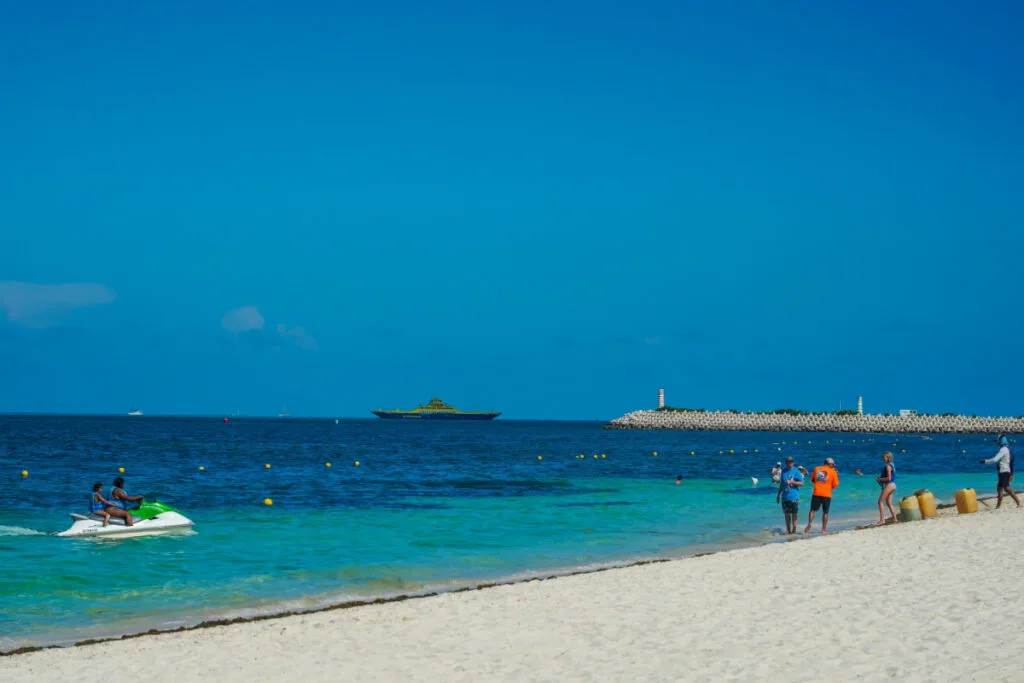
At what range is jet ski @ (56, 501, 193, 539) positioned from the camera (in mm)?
22312

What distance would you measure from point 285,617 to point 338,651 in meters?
2.88

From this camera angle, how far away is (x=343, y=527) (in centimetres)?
2566

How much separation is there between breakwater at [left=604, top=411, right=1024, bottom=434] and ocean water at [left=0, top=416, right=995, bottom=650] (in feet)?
218

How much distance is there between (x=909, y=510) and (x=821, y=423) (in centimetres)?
10760

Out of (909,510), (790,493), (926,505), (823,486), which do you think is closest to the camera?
(823,486)

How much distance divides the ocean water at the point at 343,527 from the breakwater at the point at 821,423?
66.4 metres

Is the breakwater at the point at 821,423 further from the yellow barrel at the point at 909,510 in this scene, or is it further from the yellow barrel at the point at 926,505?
the yellow barrel at the point at 909,510

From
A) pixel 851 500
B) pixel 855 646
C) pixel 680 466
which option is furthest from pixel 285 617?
pixel 680 466

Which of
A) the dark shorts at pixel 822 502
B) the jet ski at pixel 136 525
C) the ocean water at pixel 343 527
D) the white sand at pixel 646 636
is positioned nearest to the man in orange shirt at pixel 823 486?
the dark shorts at pixel 822 502

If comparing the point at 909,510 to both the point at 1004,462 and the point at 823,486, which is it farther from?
the point at 1004,462

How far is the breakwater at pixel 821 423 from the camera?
118 metres

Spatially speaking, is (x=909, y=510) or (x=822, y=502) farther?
(x=909, y=510)

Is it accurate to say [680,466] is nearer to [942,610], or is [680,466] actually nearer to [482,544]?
[482,544]

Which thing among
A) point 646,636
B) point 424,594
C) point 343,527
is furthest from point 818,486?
point 646,636
